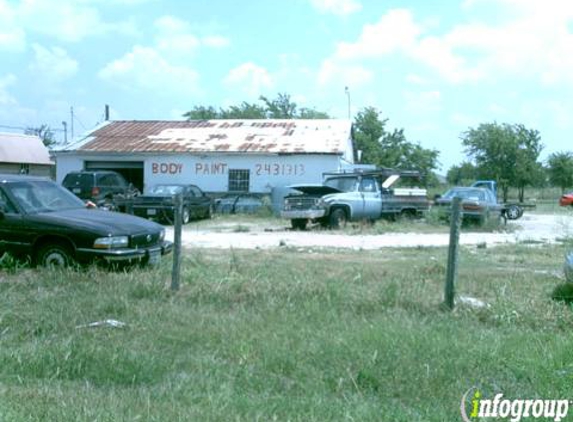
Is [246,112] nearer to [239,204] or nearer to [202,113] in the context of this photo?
[202,113]

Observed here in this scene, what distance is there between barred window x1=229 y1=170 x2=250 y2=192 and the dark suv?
6.26 m

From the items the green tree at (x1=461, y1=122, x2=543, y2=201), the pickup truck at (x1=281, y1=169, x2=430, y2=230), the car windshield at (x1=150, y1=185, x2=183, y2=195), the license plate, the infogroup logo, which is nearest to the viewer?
the infogroup logo

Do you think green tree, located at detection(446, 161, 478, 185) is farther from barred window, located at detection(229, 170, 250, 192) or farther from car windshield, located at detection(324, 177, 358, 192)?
car windshield, located at detection(324, 177, 358, 192)

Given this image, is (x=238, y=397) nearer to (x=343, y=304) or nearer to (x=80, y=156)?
(x=343, y=304)

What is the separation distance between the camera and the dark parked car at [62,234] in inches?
374

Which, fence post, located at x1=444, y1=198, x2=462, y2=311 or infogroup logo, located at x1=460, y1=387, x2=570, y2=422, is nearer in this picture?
infogroup logo, located at x1=460, y1=387, x2=570, y2=422

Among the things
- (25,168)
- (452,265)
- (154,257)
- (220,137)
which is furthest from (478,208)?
(25,168)

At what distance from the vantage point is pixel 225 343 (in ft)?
19.1

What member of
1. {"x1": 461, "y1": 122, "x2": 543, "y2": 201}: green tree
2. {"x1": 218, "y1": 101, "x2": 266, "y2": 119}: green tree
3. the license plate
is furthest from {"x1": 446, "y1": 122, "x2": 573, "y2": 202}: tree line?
the license plate

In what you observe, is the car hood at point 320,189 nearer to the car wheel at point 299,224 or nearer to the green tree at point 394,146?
the car wheel at point 299,224

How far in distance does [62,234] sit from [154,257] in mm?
1385

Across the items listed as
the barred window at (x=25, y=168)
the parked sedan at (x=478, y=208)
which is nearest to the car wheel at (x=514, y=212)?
the parked sedan at (x=478, y=208)

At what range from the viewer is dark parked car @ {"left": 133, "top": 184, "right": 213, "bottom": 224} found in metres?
21.8

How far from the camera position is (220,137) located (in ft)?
107
